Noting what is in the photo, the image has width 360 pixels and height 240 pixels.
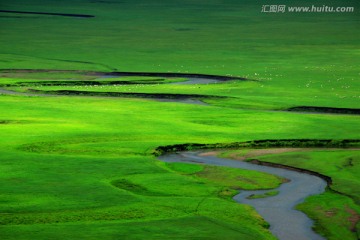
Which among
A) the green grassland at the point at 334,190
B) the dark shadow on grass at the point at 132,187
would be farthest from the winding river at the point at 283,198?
the dark shadow on grass at the point at 132,187

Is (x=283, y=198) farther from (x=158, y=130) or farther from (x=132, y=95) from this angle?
(x=132, y=95)

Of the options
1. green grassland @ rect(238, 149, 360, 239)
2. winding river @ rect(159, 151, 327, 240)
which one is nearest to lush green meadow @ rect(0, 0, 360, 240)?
green grassland @ rect(238, 149, 360, 239)

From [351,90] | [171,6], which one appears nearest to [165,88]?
[351,90]

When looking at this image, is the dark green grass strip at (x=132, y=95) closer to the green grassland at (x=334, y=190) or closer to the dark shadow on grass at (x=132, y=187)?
the green grassland at (x=334, y=190)

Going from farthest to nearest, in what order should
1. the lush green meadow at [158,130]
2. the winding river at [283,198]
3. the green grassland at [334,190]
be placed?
the green grassland at [334,190], the lush green meadow at [158,130], the winding river at [283,198]

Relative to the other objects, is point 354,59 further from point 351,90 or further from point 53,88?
point 53,88

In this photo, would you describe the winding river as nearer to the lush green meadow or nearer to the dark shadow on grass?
the lush green meadow
